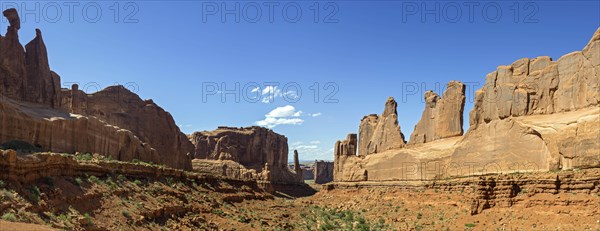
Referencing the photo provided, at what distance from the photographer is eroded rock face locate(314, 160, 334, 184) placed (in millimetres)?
151000

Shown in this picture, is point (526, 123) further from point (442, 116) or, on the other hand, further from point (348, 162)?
point (348, 162)

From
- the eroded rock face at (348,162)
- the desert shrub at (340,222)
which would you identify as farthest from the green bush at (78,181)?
the eroded rock face at (348,162)

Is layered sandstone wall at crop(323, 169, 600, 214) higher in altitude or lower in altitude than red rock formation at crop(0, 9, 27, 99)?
lower

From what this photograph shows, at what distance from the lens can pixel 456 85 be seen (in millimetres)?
43688

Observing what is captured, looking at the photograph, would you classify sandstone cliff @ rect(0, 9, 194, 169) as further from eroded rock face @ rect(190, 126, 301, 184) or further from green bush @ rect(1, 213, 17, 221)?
eroded rock face @ rect(190, 126, 301, 184)

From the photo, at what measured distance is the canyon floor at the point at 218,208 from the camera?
17.4m

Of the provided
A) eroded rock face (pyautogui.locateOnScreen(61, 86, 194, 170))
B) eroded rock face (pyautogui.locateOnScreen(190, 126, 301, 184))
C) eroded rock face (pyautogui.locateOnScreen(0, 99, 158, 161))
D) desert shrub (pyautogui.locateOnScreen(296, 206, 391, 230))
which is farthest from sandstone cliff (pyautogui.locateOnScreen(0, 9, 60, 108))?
eroded rock face (pyautogui.locateOnScreen(190, 126, 301, 184))

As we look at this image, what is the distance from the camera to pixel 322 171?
152 meters

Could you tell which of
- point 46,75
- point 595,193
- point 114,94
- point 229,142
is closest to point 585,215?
point 595,193

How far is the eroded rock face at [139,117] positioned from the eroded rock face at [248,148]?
41.3m

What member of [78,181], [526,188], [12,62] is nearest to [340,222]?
[526,188]

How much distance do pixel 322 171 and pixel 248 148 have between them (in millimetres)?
45019

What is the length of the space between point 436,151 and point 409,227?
11094 mm

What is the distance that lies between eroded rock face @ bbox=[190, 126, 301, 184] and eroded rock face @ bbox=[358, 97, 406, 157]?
141ft
